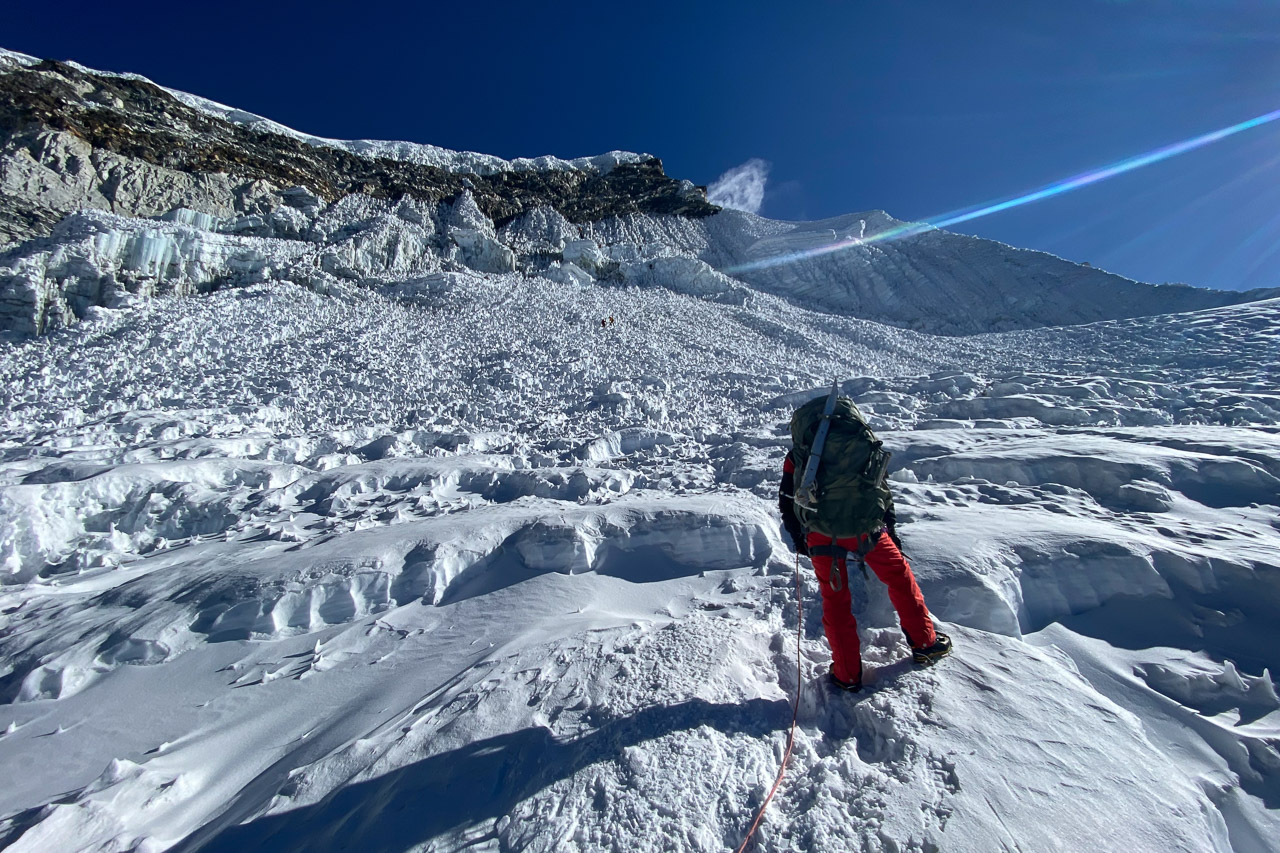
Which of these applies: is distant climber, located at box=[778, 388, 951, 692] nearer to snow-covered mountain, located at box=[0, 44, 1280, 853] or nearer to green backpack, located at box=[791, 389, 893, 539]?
green backpack, located at box=[791, 389, 893, 539]

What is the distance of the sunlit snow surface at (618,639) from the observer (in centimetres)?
186

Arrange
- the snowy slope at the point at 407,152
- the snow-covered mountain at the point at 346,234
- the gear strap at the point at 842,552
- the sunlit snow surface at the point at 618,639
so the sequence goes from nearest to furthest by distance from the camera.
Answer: the sunlit snow surface at the point at 618,639, the gear strap at the point at 842,552, the snow-covered mountain at the point at 346,234, the snowy slope at the point at 407,152

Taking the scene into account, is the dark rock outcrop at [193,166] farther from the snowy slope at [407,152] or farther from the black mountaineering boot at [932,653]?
the black mountaineering boot at [932,653]

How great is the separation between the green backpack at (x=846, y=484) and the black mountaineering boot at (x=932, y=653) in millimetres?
621

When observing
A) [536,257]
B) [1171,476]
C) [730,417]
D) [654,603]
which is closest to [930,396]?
[730,417]

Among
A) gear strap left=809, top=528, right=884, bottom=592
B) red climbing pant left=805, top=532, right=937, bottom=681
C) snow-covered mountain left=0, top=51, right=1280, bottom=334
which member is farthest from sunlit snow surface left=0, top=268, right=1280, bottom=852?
snow-covered mountain left=0, top=51, right=1280, bottom=334

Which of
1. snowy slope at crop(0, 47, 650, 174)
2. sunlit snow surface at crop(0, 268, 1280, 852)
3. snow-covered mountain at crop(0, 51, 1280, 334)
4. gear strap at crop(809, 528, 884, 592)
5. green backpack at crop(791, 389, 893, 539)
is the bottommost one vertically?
sunlit snow surface at crop(0, 268, 1280, 852)

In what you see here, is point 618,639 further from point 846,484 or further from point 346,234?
point 346,234

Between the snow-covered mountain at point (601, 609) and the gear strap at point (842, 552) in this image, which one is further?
the gear strap at point (842, 552)

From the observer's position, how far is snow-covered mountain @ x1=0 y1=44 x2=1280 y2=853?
6.19ft

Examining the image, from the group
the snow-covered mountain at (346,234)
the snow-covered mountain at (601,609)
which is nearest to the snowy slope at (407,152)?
the snow-covered mountain at (346,234)

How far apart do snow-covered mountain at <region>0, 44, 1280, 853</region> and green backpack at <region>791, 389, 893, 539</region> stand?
75cm

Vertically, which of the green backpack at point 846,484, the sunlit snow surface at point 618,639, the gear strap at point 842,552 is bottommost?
the sunlit snow surface at point 618,639

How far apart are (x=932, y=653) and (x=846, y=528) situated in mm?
742
